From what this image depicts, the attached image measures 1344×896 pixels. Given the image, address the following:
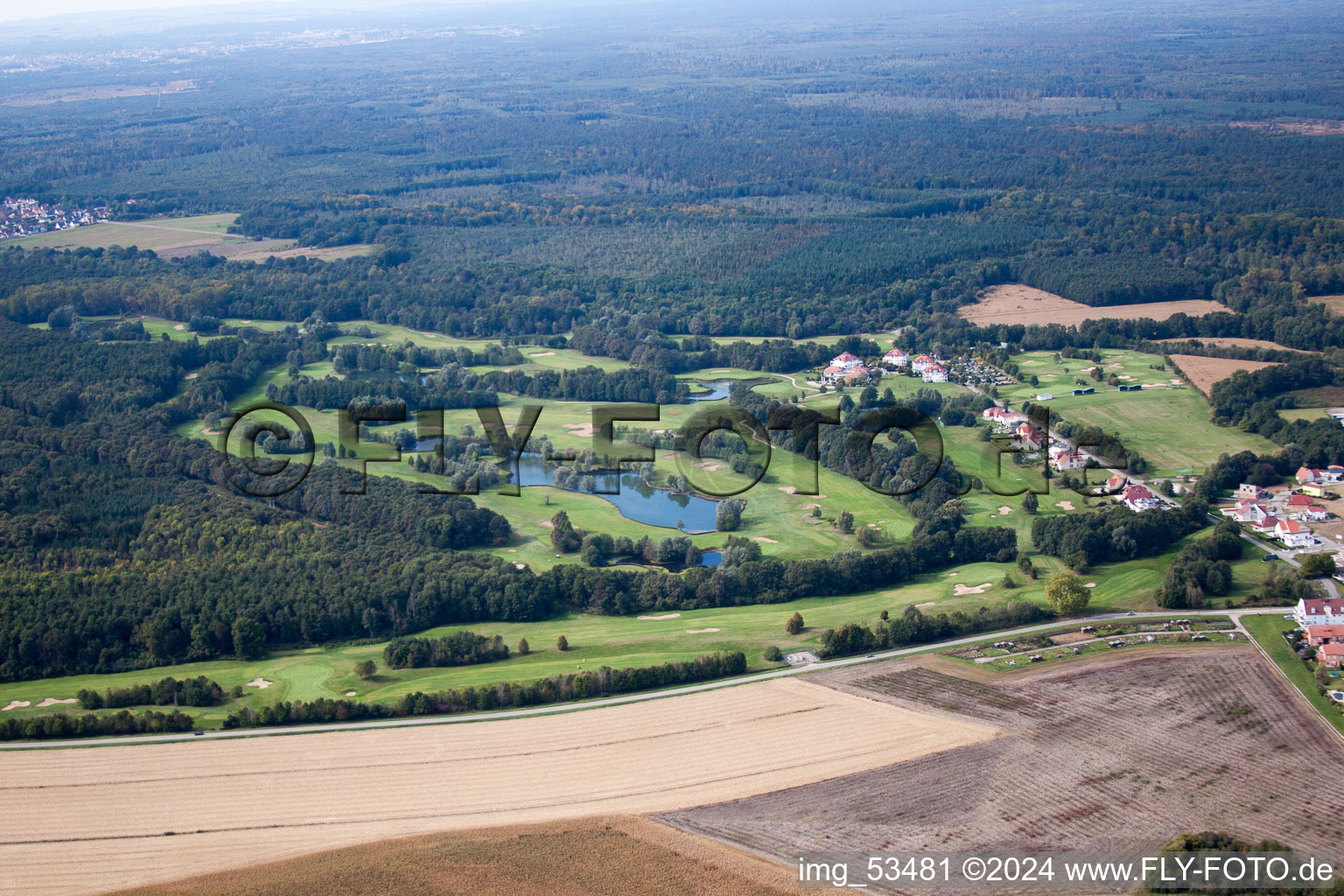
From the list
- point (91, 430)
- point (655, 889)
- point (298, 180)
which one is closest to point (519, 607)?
point (655, 889)

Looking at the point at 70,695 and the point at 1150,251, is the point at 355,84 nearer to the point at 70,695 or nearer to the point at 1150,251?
the point at 1150,251

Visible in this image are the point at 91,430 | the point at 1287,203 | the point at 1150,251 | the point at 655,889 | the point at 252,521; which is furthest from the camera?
the point at 1287,203

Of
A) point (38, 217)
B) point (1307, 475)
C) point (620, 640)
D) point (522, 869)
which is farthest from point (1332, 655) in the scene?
point (38, 217)

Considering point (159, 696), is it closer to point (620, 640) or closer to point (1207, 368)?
point (620, 640)

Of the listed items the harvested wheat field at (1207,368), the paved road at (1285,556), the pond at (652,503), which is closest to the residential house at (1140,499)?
the paved road at (1285,556)

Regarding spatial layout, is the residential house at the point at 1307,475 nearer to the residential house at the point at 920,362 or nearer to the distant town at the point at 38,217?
the residential house at the point at 920,362

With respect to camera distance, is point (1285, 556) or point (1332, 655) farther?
point (1285, 556)
